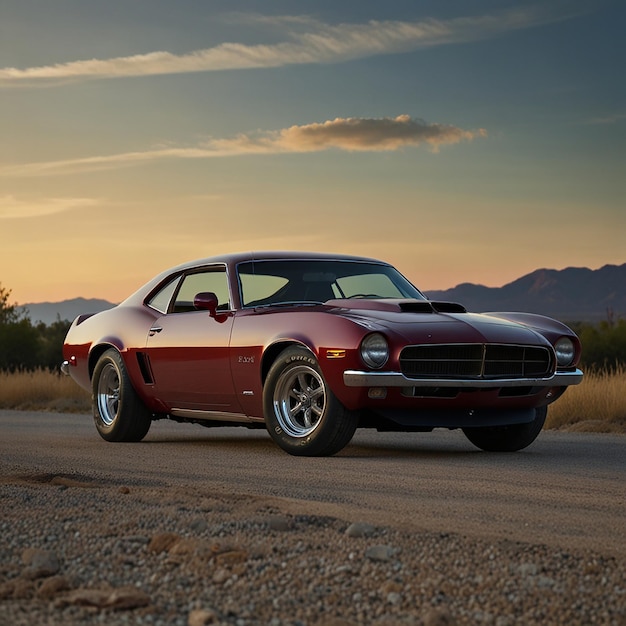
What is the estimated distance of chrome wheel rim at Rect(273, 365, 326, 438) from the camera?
9.79 m

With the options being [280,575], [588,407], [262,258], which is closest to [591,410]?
[588,407]

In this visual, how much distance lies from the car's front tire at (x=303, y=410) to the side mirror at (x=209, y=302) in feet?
3.52

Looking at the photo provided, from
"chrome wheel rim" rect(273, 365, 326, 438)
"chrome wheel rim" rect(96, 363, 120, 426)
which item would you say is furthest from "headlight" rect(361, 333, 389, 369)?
"chrome wheel rim" rect(96, 363, 120, 426)

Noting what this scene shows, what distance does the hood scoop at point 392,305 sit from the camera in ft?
33.2

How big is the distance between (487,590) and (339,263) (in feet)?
22.5

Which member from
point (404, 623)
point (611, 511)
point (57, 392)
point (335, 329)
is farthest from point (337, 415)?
point (57, 392)

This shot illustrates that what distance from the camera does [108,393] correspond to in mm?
12352

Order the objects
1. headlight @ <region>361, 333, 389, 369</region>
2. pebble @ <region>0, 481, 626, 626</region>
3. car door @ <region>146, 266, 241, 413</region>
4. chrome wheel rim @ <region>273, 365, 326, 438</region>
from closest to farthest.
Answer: pebble @ <region>0, 481, 626, 626</region>
headlight @ <region>361, 333, 389, 369</region>
chrome wheel rim @ <region>273, 365, 326, 438</region>
car door @ <region>146, 266, 241, 413</region>

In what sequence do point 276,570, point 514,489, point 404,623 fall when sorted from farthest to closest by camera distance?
point 514,489, point 276,570, point 404,623

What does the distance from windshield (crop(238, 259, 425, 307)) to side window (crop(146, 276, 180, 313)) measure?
1056 mm

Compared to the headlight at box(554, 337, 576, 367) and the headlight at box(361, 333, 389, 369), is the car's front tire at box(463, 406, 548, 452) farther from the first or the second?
the headlight at box(361, 333, 389, 369)

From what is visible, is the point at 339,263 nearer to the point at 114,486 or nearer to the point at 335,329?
the point at 335,329

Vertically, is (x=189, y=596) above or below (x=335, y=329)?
below

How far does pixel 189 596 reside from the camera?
4.59m
